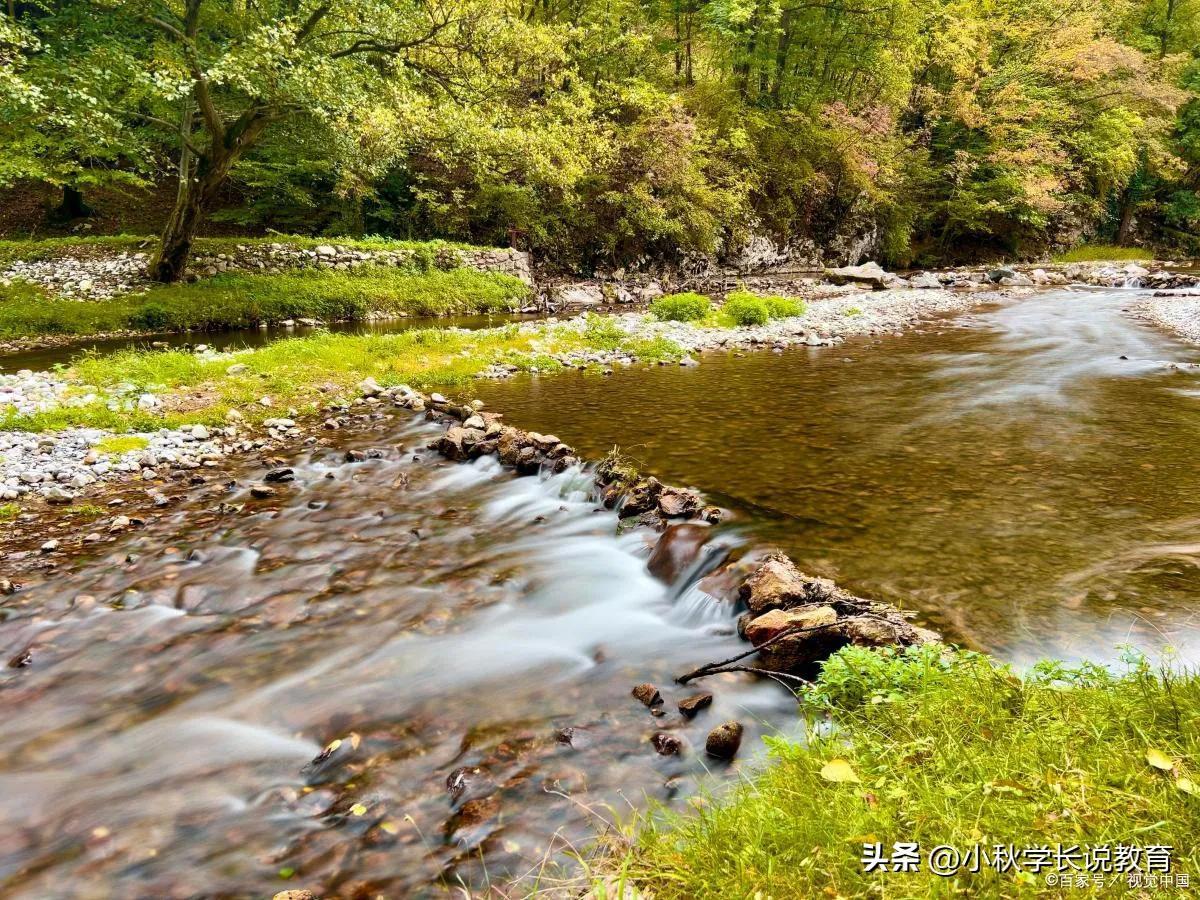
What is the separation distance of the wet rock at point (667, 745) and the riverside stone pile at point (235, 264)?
818 inches

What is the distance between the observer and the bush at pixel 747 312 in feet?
58.5

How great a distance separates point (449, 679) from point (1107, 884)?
3.23 meters

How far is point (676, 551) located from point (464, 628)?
1.87 metres

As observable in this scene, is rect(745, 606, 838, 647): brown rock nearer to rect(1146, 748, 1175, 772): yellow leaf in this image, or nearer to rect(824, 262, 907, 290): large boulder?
rect(1146, 748, 1175, 772): yellow leaf

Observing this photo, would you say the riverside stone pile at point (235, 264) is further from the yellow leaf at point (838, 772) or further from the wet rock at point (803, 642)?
the yellow leaf at point (838, 772)

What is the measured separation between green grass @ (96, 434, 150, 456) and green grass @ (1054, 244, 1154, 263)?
51.3 metres

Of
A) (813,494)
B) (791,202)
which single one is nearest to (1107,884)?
(813,494)

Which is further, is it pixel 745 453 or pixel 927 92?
pixel 927 92

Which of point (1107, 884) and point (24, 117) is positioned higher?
point (24, 117)

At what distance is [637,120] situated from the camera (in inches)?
1160

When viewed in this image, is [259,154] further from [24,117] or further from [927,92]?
[927,92]

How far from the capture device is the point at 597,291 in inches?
1070

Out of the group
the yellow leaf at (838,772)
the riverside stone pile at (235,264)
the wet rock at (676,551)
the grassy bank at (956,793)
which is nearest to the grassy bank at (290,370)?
the riverside stone pile at (235,264)

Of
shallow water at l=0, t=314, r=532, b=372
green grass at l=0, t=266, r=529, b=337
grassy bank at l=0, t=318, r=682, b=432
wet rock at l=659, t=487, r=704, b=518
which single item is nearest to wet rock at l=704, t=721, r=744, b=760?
wet rock at l=659, t=487, r=704, b=518
